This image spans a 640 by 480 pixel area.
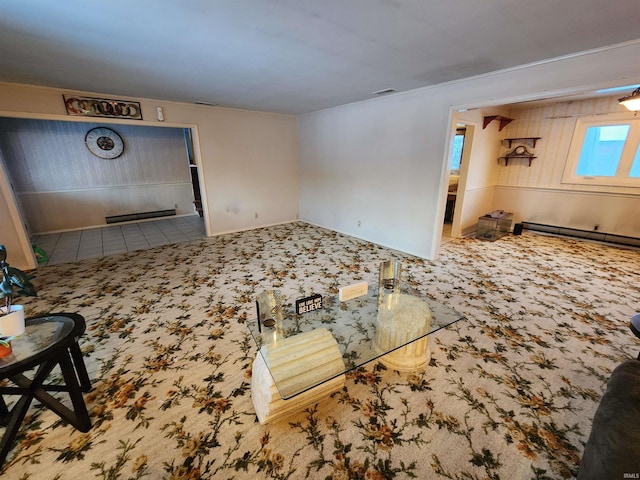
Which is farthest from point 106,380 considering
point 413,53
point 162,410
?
point 413,53

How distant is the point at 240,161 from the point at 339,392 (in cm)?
453

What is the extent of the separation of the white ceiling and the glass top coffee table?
194cm

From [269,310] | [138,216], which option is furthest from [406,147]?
[138,216]

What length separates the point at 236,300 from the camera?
282 cm

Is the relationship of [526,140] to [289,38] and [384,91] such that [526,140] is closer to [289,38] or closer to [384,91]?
[384,91]

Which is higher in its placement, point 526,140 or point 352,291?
point 526,140

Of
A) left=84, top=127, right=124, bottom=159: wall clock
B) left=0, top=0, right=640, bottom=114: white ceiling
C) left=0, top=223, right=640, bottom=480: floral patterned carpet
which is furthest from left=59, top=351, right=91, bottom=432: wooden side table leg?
left=84, top=127, right=124, bottom=159: wall clock

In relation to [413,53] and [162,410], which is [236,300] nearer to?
[162,410]

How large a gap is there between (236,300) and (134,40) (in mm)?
2348

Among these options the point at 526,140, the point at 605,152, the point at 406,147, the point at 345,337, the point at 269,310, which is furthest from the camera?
the point at 526,140

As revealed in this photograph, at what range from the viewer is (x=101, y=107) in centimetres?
377

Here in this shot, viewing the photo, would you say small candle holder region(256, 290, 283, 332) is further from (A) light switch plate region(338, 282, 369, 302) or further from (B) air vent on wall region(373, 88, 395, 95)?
(B) air vent on wall region(373, 88, 395, 95)

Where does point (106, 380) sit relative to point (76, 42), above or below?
below

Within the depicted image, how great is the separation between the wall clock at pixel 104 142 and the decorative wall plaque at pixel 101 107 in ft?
7.15
